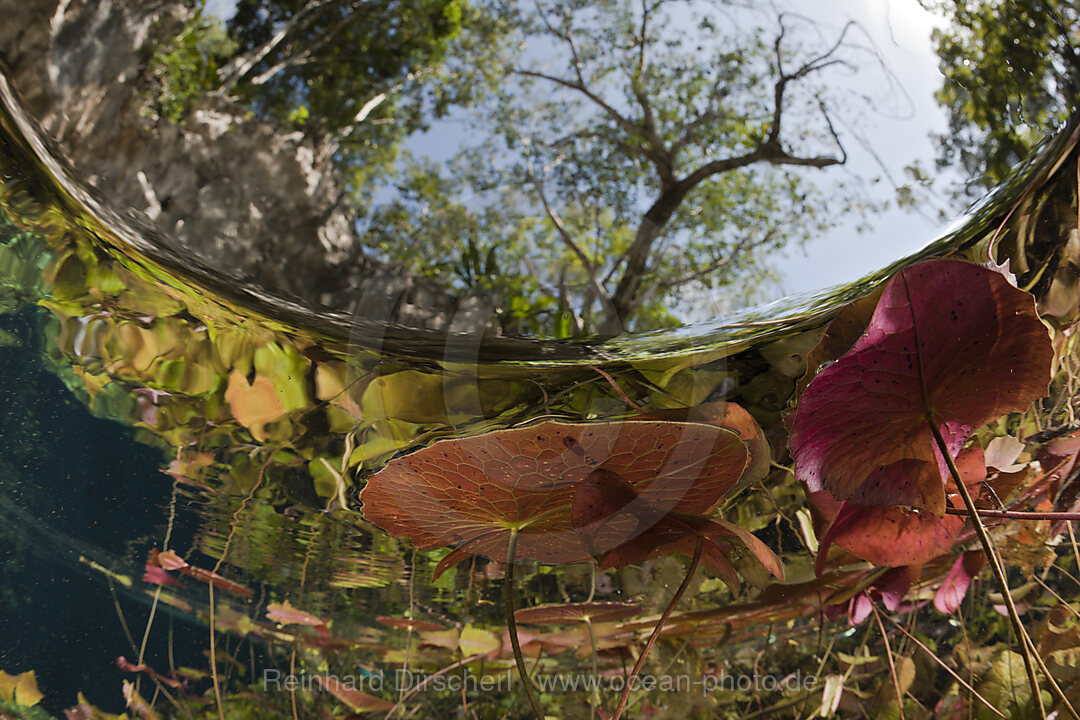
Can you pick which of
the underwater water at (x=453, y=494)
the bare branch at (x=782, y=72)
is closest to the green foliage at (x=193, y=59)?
the bare branch at (x=782, y=72)

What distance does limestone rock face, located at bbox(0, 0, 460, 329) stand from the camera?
0.83 metres

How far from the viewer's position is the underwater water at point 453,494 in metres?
0.07

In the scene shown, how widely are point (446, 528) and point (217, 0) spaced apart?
1.04 metres

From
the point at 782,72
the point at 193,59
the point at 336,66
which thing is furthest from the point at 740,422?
the point at 193,59

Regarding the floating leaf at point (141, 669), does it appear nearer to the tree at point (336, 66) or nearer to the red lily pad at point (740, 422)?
the red lily pad at point (740, 422)

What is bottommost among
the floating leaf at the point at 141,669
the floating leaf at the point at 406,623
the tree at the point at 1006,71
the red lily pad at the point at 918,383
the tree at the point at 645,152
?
the floating leaf at the point at 141,669

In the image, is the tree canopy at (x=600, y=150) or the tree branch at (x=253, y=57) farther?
the tree branch at (x=253, y=57)

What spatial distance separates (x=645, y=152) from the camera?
19.8 inches

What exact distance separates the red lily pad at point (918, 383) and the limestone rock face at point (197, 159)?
2.54ft

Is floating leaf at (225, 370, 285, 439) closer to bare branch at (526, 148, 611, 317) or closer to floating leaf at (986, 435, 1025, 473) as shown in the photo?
floating leaf at (986, 435, 1025, 473)

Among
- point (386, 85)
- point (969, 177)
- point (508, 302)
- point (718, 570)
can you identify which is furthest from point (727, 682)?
point (386, 85)

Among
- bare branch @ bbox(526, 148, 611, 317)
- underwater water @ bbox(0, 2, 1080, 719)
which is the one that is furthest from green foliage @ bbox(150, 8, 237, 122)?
underwater water @ bbox(0, 2, 1080, 719)

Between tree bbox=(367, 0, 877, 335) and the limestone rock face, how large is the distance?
1.04 ft

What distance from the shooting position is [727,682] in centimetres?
12
